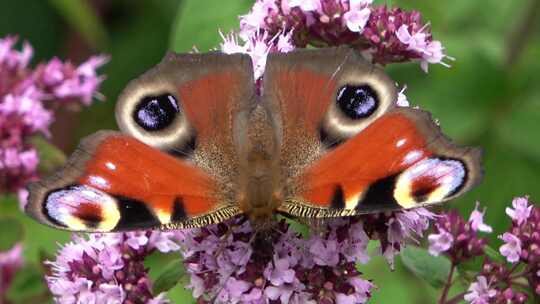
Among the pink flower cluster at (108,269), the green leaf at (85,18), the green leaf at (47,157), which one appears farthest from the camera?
the green leaf at (85,18)

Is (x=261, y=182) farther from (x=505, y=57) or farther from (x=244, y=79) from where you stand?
(x=505, y=57)

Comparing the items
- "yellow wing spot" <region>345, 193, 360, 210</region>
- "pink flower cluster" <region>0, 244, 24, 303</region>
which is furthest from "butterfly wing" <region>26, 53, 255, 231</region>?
"pink flower cluster" <region>0, 244, 24, 303</region>

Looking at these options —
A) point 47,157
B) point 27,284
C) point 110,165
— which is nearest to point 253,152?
point 110,165

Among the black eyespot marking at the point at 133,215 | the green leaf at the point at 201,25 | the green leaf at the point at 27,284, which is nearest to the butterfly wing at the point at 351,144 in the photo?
the black eyespot marking at the point at 133,215

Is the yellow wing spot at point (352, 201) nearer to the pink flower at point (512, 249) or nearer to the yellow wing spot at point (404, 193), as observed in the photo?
the yellow wing spot at point (404, 193)

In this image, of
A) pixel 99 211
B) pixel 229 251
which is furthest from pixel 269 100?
pixel 99 211
